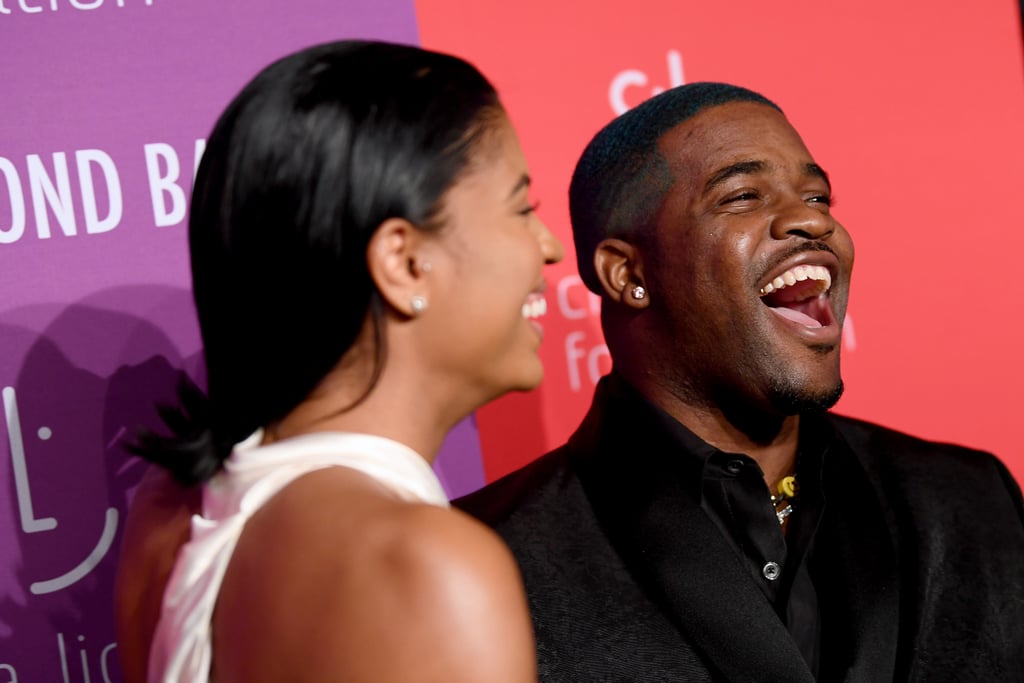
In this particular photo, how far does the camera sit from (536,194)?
2.18 m

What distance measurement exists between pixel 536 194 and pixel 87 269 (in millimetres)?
793

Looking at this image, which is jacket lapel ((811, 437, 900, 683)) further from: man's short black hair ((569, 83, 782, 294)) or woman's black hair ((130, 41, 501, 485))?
woman's black hair ((130, 41, 501, 485))

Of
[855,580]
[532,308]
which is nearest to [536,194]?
[855,580]

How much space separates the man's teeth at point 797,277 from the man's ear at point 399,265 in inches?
34.9

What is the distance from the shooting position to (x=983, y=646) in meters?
1.67

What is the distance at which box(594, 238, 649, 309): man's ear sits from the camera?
6.04 feet

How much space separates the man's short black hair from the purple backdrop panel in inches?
23.1

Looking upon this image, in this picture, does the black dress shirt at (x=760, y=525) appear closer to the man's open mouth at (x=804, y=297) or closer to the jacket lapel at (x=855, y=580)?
the jacket lapel at (x=855, y=580)

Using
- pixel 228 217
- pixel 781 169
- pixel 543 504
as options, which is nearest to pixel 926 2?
pixel 781 169

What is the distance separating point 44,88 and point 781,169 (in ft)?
3.89

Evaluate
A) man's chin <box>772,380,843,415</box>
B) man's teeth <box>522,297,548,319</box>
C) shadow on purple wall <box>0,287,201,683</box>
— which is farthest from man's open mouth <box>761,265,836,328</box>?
shadow on purple wall <box>0,287,201,683</box>

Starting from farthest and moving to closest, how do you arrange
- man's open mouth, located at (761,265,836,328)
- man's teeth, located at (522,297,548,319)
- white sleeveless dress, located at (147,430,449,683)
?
man's open mouth, located at (761,265,836,328), man's teeth, located at (522,297,548,319), white sleeveless dress, located at (147,430,449,683)

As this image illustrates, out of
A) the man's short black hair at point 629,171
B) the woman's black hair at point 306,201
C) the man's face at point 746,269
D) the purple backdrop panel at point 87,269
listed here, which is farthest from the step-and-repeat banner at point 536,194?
the woman's black hair at point 306,201

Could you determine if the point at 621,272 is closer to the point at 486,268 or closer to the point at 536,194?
the point at 536,194
